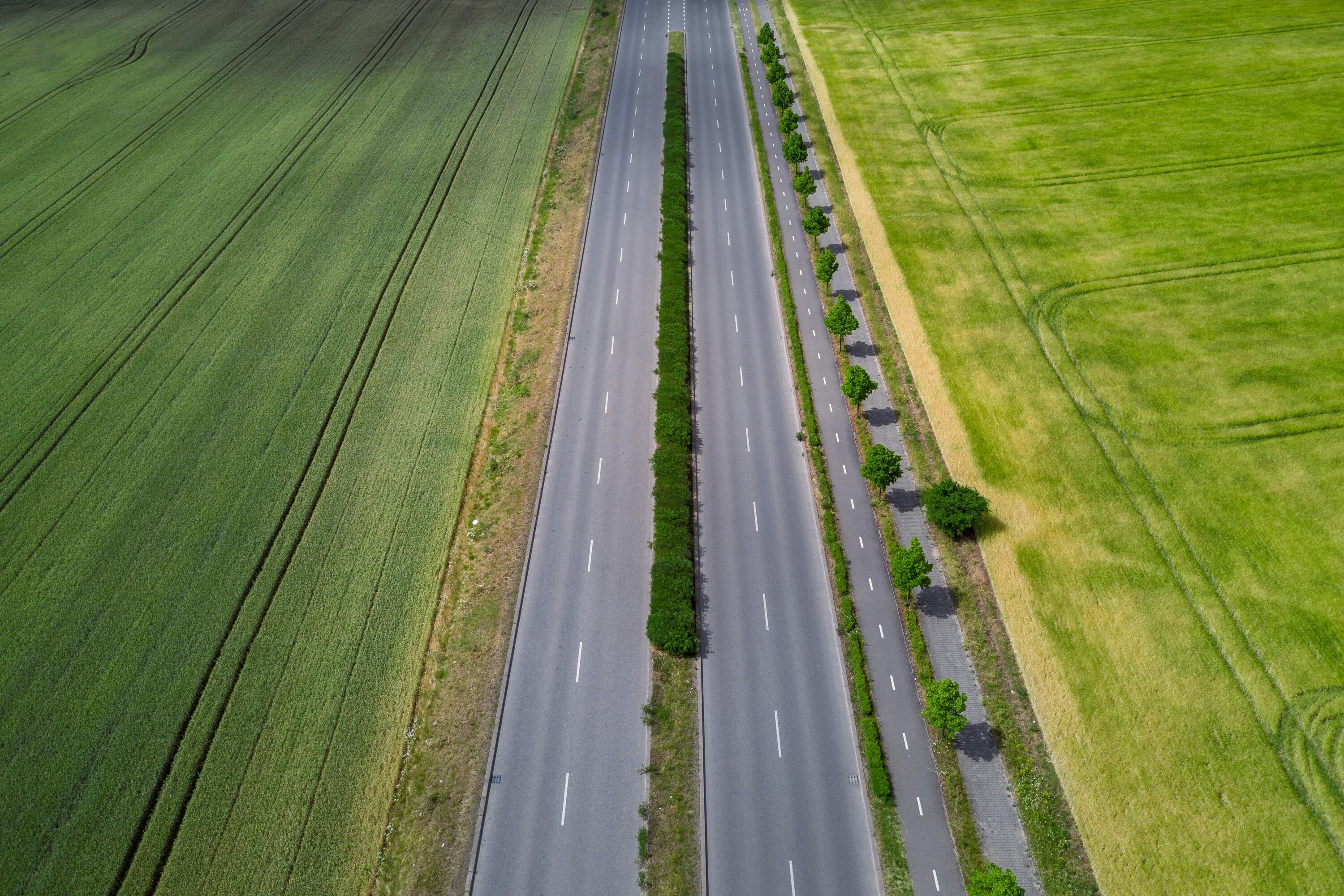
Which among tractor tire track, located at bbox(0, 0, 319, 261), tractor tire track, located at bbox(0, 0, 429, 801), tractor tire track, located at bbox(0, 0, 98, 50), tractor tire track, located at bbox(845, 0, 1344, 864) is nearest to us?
tractor tire track, located at bbox(845, 0, 1344, 864)

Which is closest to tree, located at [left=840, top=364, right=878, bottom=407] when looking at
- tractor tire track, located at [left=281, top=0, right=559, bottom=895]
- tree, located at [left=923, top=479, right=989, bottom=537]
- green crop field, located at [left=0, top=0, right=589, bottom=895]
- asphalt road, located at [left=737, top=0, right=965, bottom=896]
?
asphalt road, located at [left=737, top=0, right=965, bottom=896]

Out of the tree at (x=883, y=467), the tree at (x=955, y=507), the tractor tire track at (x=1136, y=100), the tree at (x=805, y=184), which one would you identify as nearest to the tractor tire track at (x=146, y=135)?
the tree at (x=805, y=184)

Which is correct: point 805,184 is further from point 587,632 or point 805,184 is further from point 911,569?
point 587,632

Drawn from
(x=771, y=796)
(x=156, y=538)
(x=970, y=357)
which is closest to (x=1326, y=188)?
(x=970, y=357)

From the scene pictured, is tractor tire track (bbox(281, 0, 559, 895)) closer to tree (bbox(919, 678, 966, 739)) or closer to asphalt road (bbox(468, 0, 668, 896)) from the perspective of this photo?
asphalt road (bbox(468, 0, 668, 896))

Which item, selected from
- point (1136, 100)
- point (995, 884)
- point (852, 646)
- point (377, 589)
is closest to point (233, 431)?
point (377, 589)
